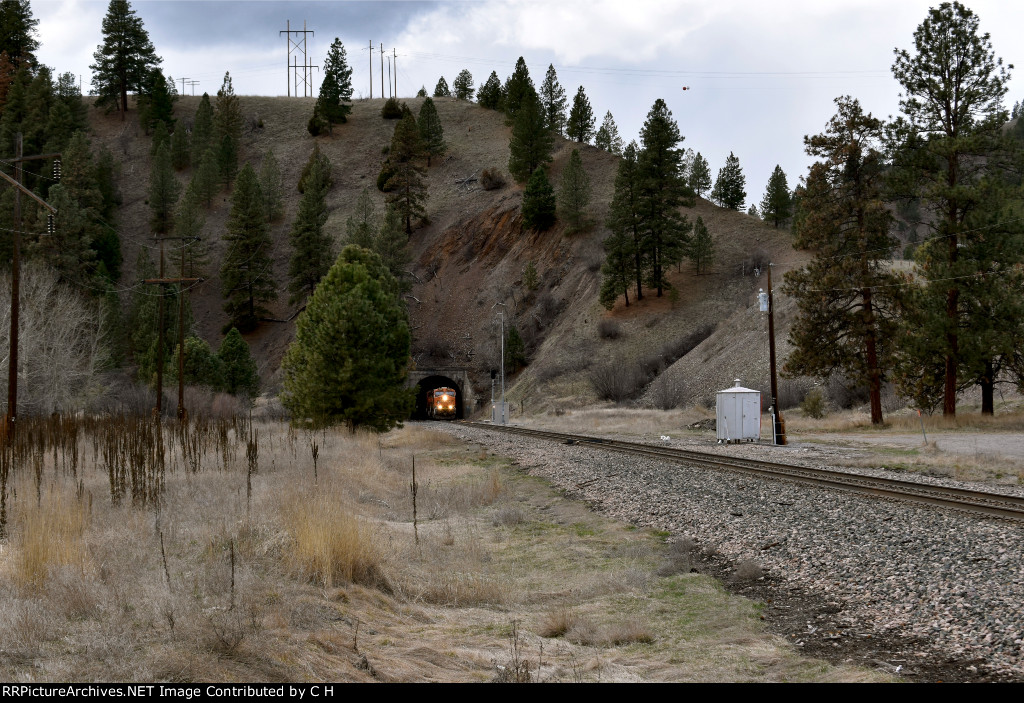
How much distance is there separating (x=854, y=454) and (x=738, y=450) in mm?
3473

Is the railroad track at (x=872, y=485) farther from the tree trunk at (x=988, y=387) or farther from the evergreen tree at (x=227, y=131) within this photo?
the evergreen tree at (x=227, y=131)

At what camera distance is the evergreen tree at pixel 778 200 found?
82.3m

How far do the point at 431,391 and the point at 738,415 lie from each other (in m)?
46.3

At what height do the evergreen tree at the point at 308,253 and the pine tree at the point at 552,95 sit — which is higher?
the pine tree at the point at 552,95

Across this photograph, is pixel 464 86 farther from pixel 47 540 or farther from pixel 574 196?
pixel 47 540

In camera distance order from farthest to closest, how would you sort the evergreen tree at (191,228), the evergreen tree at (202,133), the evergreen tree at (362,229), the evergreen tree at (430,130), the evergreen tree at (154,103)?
1. the evergreen tree at (154,103)
2. the evergreen tree at (202,133)
3. the evergreen tree at (430,130)
4. the evergreen tree at (191,228)
5. the evergreen tree at (362,229)

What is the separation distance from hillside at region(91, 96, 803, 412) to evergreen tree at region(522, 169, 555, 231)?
1.63 metres

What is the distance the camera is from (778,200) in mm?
82312

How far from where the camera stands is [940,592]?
6918mm

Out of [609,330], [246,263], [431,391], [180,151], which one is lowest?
[431,391]

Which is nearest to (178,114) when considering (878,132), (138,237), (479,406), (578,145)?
(138,237)

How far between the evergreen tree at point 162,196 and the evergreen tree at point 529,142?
137 feet

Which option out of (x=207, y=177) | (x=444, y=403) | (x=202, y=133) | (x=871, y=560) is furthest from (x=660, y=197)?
(x=202, y=133)

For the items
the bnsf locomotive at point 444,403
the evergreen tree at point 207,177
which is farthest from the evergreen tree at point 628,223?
the evergreen tree at point 207,177
